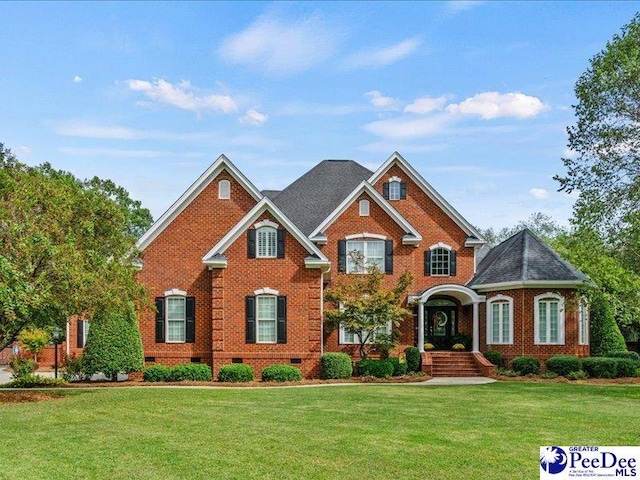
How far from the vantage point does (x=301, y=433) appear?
11820 millimetres

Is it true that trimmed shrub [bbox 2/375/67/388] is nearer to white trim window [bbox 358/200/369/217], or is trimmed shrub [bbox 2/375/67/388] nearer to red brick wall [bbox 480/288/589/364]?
white trim window [bbox 358/200/369/217]

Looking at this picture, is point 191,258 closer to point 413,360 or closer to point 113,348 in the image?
point 113,348

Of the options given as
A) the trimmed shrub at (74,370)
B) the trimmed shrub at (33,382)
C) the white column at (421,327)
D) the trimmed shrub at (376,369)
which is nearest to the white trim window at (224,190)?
the trimmed shrub at (74,370)

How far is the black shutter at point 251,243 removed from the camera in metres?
24.7

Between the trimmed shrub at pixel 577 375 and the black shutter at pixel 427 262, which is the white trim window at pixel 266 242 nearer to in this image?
the black shutter at pixel 427 262

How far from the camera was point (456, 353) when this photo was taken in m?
27.7

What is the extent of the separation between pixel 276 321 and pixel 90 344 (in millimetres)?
6591

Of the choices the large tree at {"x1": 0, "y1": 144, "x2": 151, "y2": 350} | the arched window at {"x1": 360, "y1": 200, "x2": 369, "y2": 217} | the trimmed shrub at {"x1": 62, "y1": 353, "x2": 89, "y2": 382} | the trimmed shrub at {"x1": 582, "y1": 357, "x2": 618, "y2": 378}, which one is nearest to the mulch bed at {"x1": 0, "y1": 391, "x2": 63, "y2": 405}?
the large tree at {"x1": 0, "y1": 144, "x2": 151, "y2": 350}

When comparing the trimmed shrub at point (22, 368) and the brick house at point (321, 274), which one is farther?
the brick house at point (321, 274)

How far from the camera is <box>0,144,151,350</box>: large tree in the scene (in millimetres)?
15820

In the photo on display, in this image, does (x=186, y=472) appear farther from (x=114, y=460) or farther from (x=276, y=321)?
(x=276, y=321)

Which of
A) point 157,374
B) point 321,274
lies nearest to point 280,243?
point 321,274

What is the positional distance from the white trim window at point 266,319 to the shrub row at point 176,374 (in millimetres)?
2373

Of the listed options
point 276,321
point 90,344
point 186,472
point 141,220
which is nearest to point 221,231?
point 276,321
